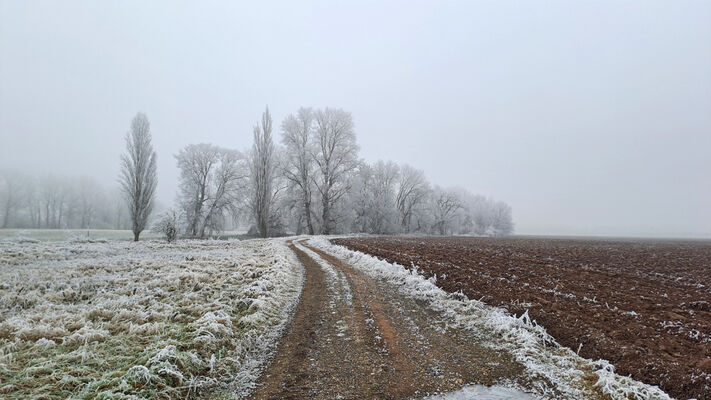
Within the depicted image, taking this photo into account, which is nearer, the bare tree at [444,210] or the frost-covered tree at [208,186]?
the frost-covered tree at [208,186]

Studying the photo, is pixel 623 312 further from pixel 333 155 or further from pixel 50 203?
pixel 50 203

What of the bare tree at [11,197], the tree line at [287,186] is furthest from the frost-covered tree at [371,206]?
the bare tree at [11,197]

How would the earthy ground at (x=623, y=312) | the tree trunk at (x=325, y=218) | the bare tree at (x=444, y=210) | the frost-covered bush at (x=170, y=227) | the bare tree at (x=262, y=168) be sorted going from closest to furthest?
the earthy ground at (x=623, y=312) → the frost-covered bush at (x=170, y=227) → the bare tree at (x=262, y=168) → the tree trunk at (x=325, y=218) → the bare tree at (x=444, y=210)

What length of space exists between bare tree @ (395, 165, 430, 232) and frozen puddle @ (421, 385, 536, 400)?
6658 cm

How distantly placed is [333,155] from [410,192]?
2731 centimetres

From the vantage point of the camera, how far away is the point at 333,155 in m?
50.6

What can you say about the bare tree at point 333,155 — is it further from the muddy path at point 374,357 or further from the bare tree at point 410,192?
the muddy path at point 374,357

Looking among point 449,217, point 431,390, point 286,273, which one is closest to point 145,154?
point 286,273

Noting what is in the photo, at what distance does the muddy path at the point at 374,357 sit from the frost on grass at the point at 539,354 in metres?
0.36

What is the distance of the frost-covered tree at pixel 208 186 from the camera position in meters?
46.7

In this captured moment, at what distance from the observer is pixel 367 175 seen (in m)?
62.9

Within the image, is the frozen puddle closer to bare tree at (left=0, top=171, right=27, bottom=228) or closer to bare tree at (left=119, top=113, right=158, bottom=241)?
bare tree at (left=119, top=113, right=158, bottom=241)

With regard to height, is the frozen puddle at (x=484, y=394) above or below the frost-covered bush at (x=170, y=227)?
below

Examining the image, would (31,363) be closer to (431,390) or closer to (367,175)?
(431,390)
